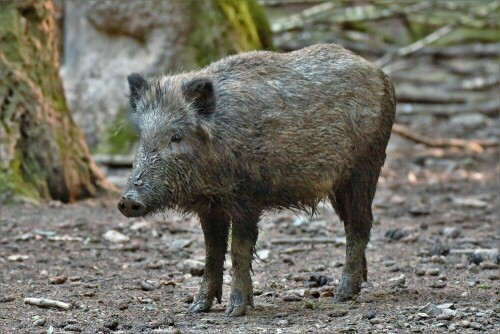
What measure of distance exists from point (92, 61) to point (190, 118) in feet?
28.8

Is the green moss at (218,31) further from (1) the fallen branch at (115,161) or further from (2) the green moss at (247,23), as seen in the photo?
(1) the fallen branch at (115,161)

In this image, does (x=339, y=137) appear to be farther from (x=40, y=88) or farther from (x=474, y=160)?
(x=474, y=160)

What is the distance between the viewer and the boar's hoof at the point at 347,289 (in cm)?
741

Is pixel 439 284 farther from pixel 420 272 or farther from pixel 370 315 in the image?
pixel 370 315

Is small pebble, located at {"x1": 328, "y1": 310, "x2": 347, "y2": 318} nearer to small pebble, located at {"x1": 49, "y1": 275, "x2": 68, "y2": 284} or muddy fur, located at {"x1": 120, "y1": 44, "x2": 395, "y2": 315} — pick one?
muddy fur, located at {"x1": 120, "y1": 44, "x2": 395, "y2": 315}

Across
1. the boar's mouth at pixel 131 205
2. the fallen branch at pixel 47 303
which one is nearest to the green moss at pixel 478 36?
the fallen branch at pixel 47 303

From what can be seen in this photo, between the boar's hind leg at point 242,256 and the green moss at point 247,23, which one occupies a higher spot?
the green moss at point 247,23

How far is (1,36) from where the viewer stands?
35.9 ft

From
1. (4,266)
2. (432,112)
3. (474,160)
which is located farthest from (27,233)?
(432,112)

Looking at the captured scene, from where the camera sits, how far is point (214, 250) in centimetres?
723

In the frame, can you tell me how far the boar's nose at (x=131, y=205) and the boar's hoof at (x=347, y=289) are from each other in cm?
176

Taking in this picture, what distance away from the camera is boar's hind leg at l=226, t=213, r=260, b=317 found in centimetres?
694

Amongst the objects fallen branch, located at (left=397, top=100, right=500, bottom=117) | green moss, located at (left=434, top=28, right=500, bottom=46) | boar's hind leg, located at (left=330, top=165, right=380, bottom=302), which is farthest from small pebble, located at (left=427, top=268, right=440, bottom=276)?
green moss, located at (left=434, top=28, right=500, bottom=46)

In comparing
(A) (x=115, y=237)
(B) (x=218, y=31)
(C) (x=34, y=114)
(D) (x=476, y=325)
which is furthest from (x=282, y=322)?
(B) (x=218, y=31)
